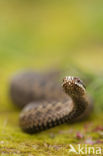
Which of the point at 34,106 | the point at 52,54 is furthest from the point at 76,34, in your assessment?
the point at 34,106

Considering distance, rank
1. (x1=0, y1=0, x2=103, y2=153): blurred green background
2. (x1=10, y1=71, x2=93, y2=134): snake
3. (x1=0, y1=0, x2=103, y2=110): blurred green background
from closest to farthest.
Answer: (x1=10, y1=71, x2=93, y2=134): snake
(x1=0, y1=0, x2=103, y2=153): blurred green background
(x1=0, y1=0, x2=103, y2=110): blurred green background

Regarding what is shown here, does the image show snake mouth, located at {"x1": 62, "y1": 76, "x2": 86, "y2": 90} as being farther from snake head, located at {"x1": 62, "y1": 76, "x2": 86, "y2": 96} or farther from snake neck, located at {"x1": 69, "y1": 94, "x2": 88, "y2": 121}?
snake neck, located at {"x1": 69, "y1": 94, "x2": 88, "y2": 121}

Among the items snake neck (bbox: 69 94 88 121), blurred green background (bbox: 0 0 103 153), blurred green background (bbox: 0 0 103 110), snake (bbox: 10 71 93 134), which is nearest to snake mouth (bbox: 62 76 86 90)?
snake (bbox: 10 71 93 134)

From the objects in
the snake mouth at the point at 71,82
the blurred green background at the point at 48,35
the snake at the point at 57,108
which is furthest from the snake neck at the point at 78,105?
the blurred green background at the point at 48,35

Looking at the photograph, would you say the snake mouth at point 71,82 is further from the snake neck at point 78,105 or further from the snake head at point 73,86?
the snake neck at point 78,105

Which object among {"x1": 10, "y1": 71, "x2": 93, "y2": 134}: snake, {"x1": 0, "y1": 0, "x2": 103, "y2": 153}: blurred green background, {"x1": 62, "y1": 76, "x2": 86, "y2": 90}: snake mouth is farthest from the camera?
{"x1": 0, "y1": 0, "x2": 103, "y2": 153}: blurred green background

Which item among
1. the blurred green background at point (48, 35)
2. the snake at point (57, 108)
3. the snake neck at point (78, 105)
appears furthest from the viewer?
the blurred green background at point (48, 35)

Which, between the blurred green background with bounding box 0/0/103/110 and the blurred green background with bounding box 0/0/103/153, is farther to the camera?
the blurred green background with bounding box 0/0/103/110

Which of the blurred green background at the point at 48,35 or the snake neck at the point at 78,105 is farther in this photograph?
the blurred green background at the point at 48,35
